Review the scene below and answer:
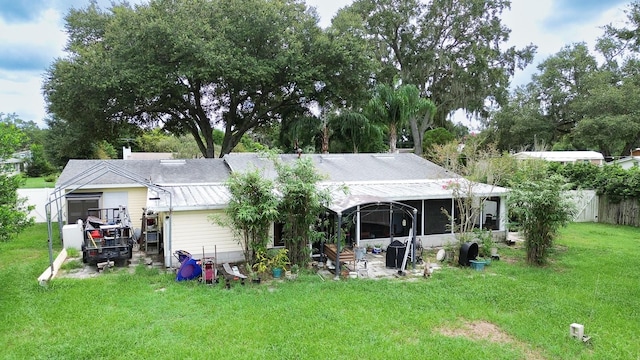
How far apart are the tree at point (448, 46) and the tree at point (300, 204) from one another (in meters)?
21.4

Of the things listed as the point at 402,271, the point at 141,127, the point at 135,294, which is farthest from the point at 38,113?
the point at 402,271

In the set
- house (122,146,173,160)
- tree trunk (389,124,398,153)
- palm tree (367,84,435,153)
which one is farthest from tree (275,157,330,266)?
house (122,146,173,160)

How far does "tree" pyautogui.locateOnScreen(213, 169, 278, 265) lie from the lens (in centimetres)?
995

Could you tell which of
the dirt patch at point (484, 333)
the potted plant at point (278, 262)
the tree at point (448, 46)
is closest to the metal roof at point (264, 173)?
the potted plant at point (278, 262)

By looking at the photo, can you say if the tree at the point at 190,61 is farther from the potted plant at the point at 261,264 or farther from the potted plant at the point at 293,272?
the potted plant at the point at 293,272

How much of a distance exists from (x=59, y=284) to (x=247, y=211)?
4.73 meters

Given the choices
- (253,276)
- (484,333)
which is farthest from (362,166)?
(484,333)

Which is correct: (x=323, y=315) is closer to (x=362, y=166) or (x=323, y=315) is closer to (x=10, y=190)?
(x=10, y=190)

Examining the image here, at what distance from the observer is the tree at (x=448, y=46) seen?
30125mm

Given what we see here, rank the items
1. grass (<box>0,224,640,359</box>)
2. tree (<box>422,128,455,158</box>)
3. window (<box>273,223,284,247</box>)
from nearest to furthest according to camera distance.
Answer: grass (<box>0,224,640,359</box>), window (<box>273,223,284,247</box>), tree (<box>422,128,455,158</box>)

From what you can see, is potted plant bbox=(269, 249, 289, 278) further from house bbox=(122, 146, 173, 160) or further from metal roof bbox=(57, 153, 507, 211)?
house bbox=(122, 146, 173, 160)

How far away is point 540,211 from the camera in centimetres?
1101

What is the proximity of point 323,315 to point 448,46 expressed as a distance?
29353mm

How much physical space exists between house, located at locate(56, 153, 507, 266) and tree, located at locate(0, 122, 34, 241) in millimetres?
2209
